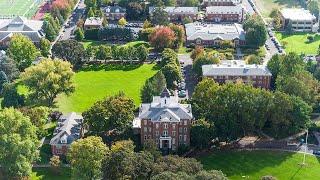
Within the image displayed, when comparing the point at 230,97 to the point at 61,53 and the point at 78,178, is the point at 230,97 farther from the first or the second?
the point at 61,53

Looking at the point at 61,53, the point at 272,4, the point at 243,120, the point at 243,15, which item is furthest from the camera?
the point at 272,4

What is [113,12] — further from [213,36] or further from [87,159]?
[87,159]

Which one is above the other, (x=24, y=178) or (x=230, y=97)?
(x=230, y=97)

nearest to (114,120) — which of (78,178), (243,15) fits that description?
(78,178)

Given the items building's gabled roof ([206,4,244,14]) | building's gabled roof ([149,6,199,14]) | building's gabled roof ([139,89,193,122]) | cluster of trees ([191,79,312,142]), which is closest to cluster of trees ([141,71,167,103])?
building's gabled roof ([139,89,193,122])

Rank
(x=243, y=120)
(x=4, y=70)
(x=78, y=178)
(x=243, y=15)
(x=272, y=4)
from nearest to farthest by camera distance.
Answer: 1. (x=78, y=178)
2. (x=243, y=120)
3. (x=4, y=70)
4. (x=243, y=15)
5. (x=272, y=4)

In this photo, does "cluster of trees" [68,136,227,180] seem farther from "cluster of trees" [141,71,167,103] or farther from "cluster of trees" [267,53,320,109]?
"cluster of trees" [267,53,320,109]

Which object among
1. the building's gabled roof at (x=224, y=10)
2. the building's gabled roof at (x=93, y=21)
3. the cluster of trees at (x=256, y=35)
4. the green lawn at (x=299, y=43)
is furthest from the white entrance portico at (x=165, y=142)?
the building's gabled roof at (x=224, y=10)
